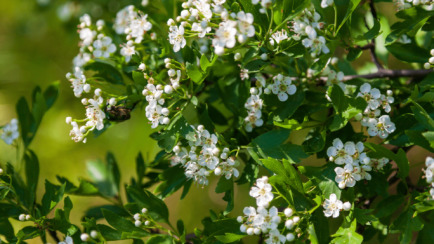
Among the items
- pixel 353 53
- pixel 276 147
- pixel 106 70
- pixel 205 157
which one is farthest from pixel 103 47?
pixel 353 53

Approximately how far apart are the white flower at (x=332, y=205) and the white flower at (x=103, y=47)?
0.73m

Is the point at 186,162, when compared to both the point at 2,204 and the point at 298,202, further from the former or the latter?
the point at 2,204

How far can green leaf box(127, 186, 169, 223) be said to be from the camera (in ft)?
3.70

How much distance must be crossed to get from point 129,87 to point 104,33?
27 cm

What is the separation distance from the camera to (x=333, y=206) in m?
0.98

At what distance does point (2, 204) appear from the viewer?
127 cm

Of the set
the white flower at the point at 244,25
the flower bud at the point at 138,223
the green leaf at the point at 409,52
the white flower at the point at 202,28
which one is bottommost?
the flower bud at the point at 138,223

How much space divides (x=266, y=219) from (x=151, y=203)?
32 cm

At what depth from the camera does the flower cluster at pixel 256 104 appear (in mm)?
1106

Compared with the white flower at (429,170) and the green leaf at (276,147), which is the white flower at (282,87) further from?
the white flower at (429,170)

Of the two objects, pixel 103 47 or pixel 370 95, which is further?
pixel 103 47

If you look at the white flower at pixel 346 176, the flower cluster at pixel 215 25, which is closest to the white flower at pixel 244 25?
the flower cluster at pixel 215 25

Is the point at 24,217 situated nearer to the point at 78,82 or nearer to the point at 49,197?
the point at 49,197

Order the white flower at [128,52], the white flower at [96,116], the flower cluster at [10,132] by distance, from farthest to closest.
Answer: the flower cluster at [10,132], the white flower at [128,52], the white flower at [96,116]
